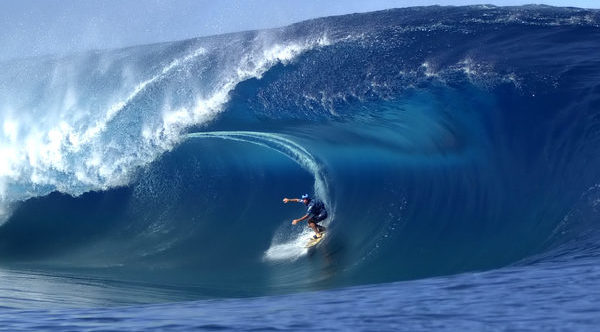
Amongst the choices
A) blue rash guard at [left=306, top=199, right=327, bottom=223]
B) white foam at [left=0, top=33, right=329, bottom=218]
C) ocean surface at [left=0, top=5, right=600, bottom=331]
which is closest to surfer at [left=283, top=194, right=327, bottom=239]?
blue rash guard at [left=306, top=199, right=327, bottom=223]

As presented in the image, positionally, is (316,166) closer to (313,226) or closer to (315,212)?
(315,212)

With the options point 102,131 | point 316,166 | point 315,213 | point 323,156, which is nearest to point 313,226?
point 315,213

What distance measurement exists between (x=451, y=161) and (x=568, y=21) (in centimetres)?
626

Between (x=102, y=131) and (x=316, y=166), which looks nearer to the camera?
(x=316, y=166)

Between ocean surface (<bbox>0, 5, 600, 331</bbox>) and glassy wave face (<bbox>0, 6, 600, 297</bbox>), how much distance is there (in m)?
0.04

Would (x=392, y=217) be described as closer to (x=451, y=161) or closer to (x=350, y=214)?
(x=350, y=214)

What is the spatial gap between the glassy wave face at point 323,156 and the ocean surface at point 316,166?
42 mm

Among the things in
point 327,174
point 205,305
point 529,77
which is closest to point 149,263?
point 327,174

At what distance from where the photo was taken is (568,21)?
18.8 m

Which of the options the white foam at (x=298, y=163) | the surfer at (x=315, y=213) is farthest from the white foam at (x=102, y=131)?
the surfer at (x=315, y=213)

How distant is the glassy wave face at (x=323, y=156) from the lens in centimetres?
1202

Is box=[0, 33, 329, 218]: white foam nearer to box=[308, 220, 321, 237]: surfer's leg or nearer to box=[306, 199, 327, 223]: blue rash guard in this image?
box=[306, 199, 327, 223]: blue rash guard

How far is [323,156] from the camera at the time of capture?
15.7 m

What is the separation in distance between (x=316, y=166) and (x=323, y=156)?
0.83ft
